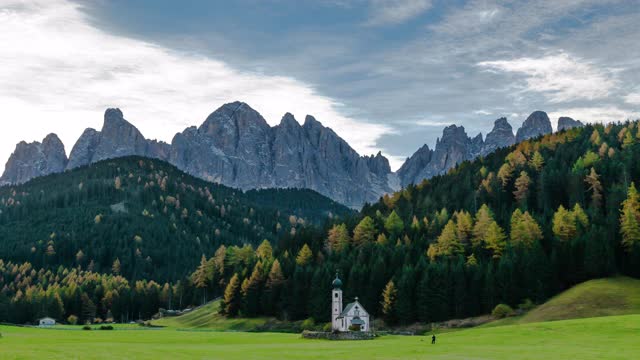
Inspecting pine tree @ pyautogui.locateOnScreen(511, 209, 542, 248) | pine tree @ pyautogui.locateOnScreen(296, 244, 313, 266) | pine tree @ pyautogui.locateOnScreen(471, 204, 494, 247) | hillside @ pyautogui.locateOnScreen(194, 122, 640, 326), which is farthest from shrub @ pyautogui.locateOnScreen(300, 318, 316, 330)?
pine tree @ pyautogui.locateOnScreen(511, 209, 542, 248)

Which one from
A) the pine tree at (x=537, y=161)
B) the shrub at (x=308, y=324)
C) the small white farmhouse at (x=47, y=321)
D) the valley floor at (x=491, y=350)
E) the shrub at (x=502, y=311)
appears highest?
the pine tree at (x=537, y=161)

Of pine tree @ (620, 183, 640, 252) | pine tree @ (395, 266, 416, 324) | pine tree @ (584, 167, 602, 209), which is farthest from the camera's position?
pine tree @ (584, 167, 602, 209)

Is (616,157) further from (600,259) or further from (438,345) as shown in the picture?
(438,345)

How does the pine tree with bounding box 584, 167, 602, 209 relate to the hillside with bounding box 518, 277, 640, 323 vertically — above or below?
above

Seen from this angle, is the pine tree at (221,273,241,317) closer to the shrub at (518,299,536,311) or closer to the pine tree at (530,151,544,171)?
the shrub at (518,299,536,311)

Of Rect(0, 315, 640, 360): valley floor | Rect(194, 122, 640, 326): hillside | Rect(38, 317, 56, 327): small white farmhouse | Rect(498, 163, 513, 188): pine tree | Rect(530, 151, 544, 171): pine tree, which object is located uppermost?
Rect(530, 151, 544, 171): pine tree

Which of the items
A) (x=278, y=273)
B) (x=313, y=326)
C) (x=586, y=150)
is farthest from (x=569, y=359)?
(x=586, y=150)

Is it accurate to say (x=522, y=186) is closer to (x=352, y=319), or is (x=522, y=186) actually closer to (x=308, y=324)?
(x=308, y=324)

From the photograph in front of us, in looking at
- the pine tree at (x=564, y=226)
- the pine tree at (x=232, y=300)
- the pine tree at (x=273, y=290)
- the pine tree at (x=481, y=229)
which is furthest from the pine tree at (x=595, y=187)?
the pine tree at (x=232, y=300)

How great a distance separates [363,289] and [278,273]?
82.3 feet

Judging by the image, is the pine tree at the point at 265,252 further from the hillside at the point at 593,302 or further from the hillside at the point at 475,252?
the hillside at the point at 593,302

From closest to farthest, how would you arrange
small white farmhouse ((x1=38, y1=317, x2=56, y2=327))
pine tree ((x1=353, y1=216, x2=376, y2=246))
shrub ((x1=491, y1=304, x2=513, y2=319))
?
shrub ((x1=491, y1=304, x2=513, y2=319)) → pine tree ((x1=353, y1=216, x2=376, y2=246)) → small white farmhouse ((x1=38, y1=317, x2=56, y2=327))

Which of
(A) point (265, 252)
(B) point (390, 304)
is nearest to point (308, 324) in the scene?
(B) point (390, 304)

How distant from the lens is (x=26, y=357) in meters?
55.2
